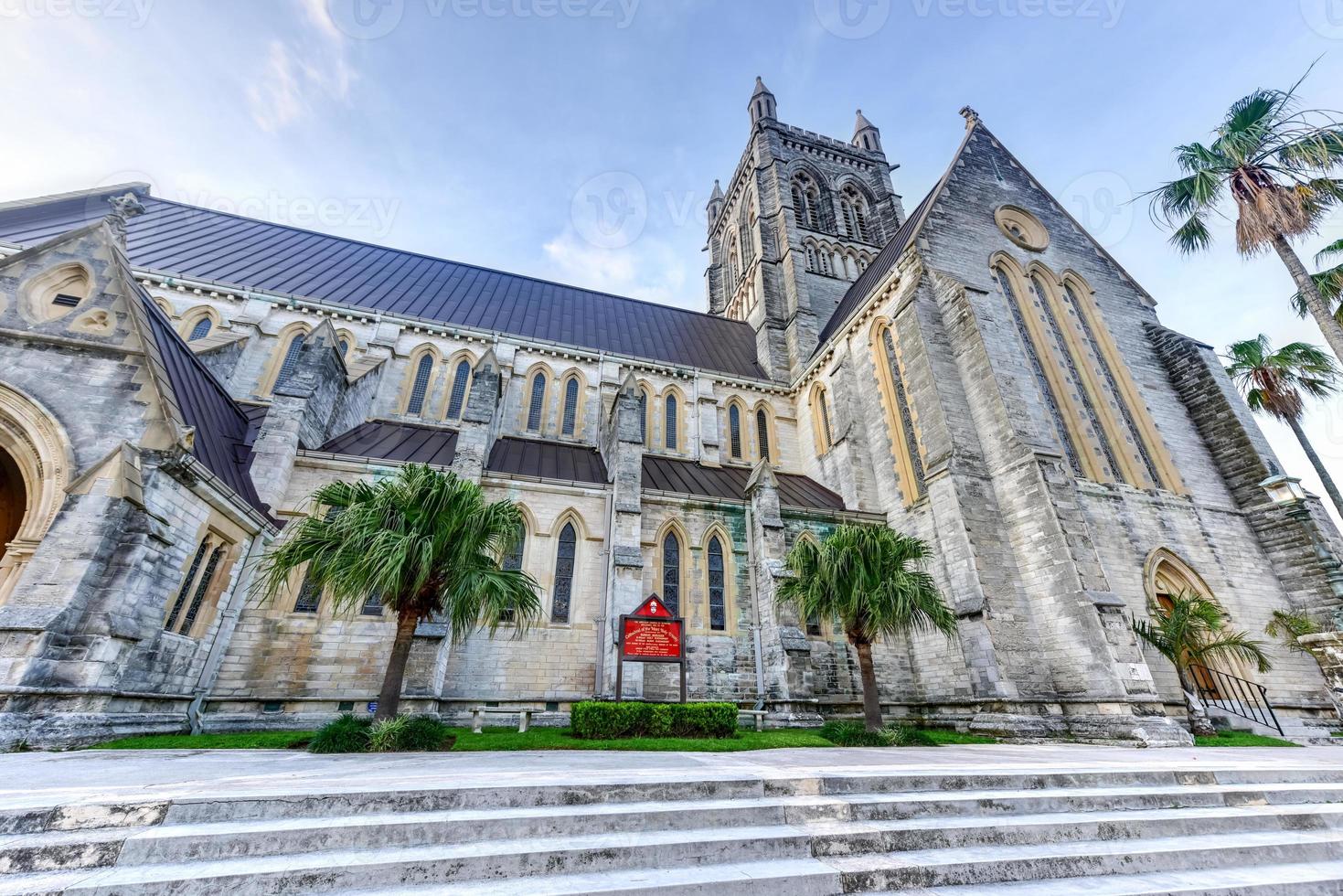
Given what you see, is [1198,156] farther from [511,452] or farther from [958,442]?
[511,452]

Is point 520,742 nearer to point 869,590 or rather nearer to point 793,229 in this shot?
point 869,590

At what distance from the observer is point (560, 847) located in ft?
11.7

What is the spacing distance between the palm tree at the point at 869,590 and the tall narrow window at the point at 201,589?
13.0 metres

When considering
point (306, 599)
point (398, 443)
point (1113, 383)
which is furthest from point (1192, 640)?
point (398, 443)

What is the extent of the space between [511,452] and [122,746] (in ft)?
36.6

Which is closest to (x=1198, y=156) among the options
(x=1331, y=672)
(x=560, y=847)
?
(x=1331, y=672)

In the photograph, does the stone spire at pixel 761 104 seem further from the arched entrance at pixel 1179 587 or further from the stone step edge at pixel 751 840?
the stone step edge at pixel 751 840

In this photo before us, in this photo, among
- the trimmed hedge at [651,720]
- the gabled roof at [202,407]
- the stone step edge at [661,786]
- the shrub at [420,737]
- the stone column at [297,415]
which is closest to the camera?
the stone step edge at [661,786]

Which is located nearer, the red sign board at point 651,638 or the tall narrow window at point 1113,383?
the red sign board at point 651,638

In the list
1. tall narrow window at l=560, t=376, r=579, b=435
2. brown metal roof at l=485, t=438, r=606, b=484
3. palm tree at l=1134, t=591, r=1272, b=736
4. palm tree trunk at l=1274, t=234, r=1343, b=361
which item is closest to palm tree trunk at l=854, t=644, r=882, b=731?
palm tree at l=1134, t=591, r=1272, b=736

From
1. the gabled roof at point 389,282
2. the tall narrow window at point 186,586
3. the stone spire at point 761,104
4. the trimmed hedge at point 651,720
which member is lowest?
the trimmed hedge at point 651,720

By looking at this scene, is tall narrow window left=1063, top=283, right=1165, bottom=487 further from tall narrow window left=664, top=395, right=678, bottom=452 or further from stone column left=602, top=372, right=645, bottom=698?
stone column left=602, top=372, right=645, bottom=698

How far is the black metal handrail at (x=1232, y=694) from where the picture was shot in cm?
1370

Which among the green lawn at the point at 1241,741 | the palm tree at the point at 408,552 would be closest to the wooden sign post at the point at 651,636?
the palm tree at the point at 408,552
